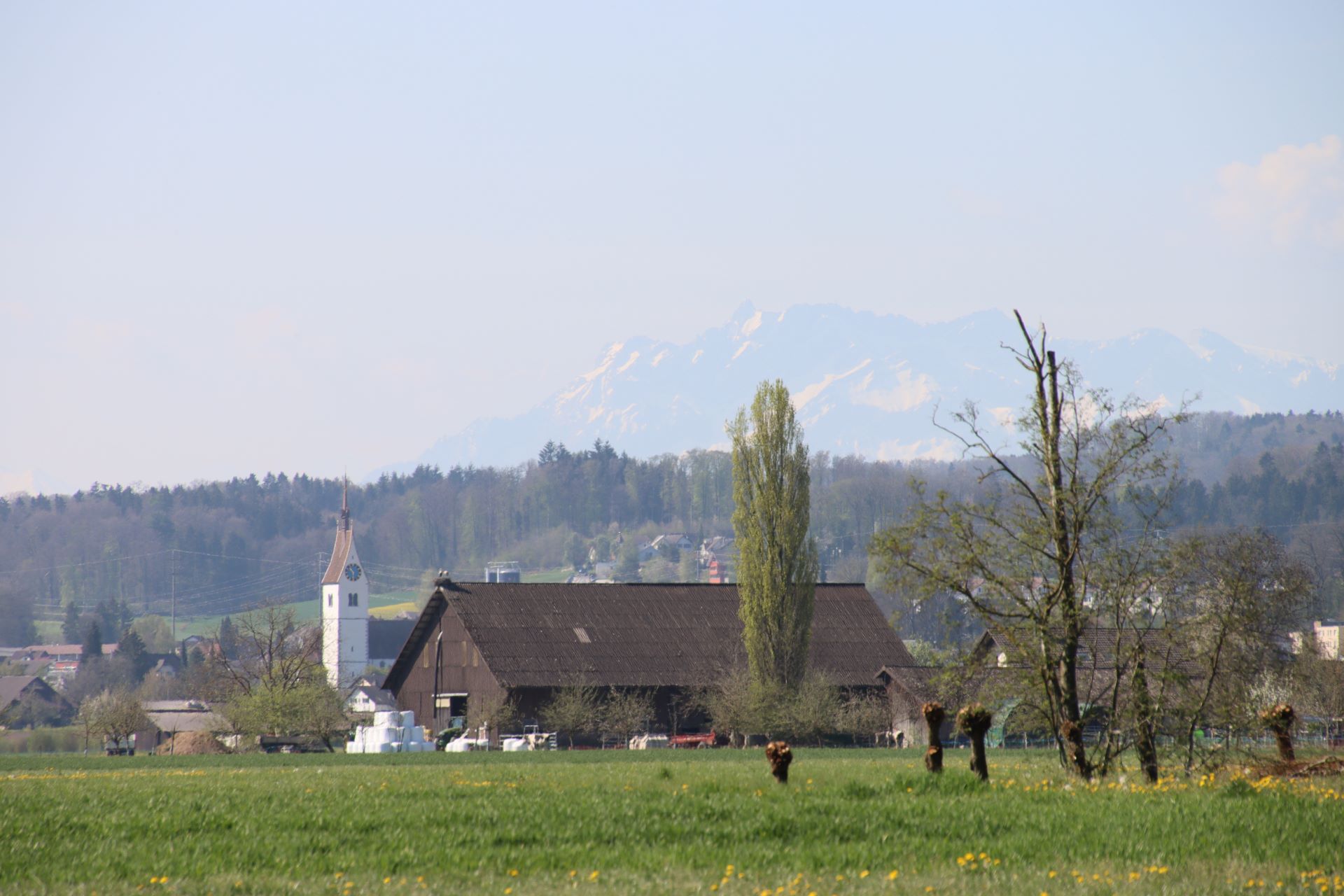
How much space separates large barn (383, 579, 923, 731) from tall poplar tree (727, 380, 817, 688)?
5.09 metres

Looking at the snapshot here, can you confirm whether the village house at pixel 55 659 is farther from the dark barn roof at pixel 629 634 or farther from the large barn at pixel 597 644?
the dark barn roof at pixel 629 634

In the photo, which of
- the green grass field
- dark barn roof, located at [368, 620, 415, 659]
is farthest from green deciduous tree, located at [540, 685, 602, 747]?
dark barn roof, located at [368, 620, 415, 659]

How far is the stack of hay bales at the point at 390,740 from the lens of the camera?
61.7m

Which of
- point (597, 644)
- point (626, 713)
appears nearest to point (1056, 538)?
point (626, 713)

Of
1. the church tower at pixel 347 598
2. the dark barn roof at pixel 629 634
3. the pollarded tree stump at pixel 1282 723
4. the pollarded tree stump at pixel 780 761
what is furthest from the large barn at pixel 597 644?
the church tower at pixel 347 598

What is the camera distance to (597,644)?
71.2 m

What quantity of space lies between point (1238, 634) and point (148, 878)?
18184mm

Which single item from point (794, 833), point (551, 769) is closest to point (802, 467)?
point (551, 769)

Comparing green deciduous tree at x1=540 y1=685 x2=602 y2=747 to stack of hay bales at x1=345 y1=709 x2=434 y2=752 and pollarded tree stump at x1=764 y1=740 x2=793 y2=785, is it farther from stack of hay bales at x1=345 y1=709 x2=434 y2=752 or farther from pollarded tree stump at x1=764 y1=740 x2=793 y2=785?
pollarded tree stump at x1=764 y1=740 x2=793 y2=785

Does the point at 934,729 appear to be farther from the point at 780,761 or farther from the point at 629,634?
the point at 629,634

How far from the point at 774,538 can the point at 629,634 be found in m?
11.0

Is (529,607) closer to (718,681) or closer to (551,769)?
(718,681)

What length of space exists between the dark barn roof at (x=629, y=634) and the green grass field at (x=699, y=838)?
4673 centimetres

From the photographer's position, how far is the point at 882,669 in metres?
70.9
